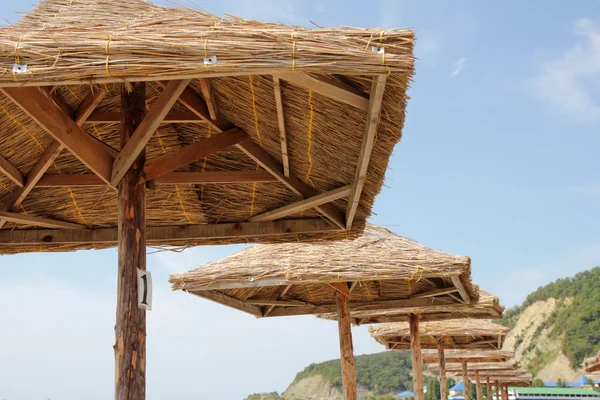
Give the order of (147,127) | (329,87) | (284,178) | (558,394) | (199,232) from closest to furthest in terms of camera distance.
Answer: (329,87)
(147,127)
(284,178)
(199,232)
(558,394)

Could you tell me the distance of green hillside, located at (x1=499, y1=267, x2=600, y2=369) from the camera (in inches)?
1763

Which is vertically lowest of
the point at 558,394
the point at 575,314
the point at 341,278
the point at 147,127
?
the point at 558,394

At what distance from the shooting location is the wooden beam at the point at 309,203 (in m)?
4.67

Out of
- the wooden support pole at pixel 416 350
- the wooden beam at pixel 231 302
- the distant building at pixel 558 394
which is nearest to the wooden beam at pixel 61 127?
the wooden beam at pixel 231 302

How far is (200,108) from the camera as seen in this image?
4402mm

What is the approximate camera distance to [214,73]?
114 inches

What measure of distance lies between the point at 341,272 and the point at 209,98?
104 inches

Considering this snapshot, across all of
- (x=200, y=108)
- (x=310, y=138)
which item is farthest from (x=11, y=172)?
(x=310, y=138)

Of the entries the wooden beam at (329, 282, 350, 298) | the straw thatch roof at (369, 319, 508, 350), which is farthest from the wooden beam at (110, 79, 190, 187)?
the straw thatch roof at (369, 319, 508, 350)

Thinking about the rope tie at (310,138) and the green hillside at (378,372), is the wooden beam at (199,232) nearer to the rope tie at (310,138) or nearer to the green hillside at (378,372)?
the rope tie at (310,138)

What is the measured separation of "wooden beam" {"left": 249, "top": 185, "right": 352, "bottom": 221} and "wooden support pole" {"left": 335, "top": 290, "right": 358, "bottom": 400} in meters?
2.75

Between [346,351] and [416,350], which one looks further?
[416,350]

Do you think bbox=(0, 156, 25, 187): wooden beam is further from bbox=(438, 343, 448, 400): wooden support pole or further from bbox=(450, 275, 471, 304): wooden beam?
bbox=(438, 343, 448, 400): wooden support pole

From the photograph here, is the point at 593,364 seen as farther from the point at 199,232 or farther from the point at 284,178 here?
the point at 284,178
